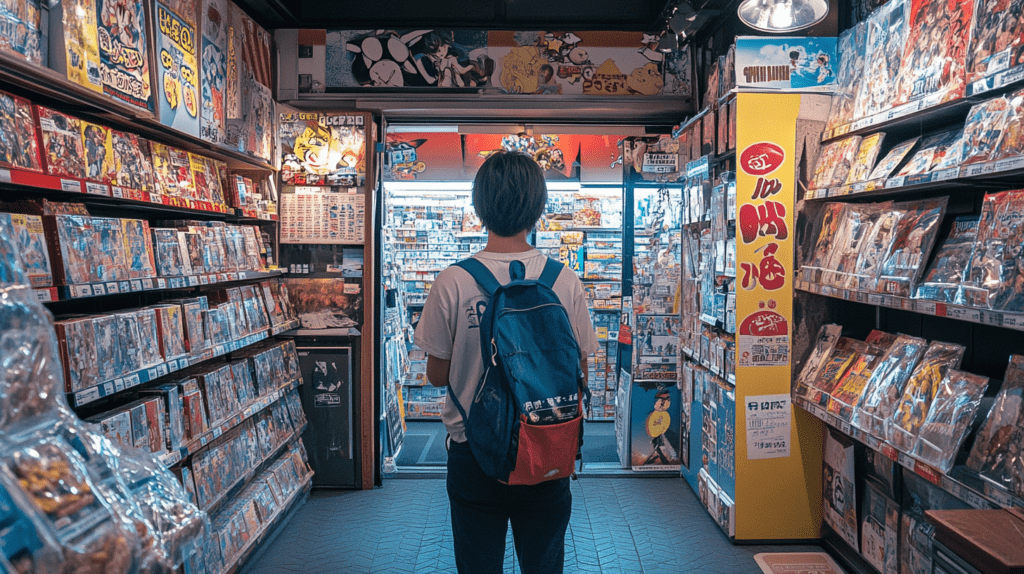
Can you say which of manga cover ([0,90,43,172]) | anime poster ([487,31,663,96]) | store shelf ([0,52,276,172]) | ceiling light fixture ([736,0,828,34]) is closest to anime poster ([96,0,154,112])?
store shelf ([0,52,276,172])

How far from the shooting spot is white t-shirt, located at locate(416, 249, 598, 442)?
5.71 feet

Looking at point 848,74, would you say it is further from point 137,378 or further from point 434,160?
point 434,160

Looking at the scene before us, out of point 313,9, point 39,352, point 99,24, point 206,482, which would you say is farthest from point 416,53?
point 39,352

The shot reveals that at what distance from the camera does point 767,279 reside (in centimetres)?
338

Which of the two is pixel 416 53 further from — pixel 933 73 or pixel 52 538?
pixel 52 538

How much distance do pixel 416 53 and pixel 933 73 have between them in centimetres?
320

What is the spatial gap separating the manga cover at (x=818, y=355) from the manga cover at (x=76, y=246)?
3.40m

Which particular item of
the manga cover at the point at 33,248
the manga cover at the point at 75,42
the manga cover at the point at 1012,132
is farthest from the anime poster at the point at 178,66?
the manga cover at the point at 1012,132

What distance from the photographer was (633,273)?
505 cm

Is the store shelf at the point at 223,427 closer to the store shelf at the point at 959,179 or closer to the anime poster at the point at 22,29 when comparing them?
the anime poster at the point at 22,29

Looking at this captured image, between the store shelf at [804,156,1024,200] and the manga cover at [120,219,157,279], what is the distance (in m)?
3.21

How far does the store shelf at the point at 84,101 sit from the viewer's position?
1.96 m

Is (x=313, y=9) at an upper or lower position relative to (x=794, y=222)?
upper

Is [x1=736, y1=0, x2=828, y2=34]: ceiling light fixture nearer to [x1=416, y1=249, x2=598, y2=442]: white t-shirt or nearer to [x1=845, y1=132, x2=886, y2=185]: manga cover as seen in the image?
[x1=845, y1=132, x2=886, y2=185]: manga cover
